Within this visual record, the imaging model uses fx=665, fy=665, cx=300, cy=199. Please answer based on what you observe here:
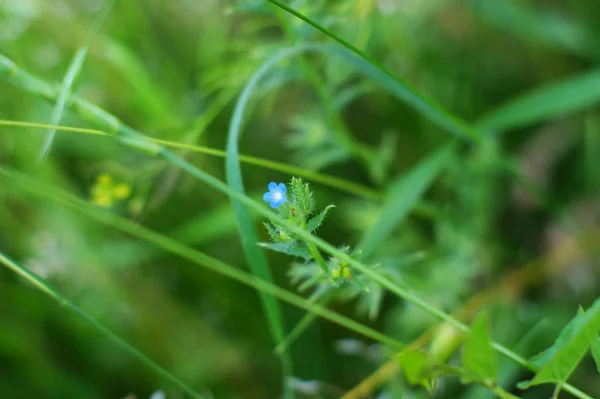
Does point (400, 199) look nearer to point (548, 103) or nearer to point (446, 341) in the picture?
point (446, 341)

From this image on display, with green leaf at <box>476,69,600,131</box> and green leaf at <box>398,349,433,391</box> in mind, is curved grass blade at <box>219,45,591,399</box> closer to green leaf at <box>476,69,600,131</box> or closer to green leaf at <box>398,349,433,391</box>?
green leaf at <box>398,349,433,391</box>

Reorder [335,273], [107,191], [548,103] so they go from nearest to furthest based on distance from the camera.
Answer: [335,273] < [107,191] < [548,103]

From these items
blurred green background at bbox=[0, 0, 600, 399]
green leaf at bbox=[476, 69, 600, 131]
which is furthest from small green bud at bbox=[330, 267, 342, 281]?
green leaf at bbox=[476, 69, 600, 131]

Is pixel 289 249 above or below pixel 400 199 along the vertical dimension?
below

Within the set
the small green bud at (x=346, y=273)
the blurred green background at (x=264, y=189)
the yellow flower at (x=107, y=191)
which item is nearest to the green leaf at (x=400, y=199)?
the blurred green background at (x=264, y=189)

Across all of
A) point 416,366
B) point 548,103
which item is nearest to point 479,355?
point 416,366

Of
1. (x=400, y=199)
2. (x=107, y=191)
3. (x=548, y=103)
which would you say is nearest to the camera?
(x=107, y=191)

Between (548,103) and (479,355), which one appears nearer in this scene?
(479,355)
